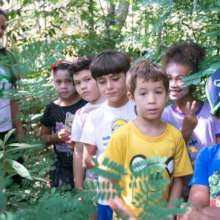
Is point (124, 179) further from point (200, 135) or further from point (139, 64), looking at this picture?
point (200, 135)

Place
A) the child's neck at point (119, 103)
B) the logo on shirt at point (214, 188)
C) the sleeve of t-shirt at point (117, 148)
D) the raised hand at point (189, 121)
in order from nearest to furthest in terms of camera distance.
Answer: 1. the logo on shirt at point (214, 188)
2. the sleeve of t-shirt at point (117, 148)
3. the raised hand at point (189, 121)
4. the child's neck at point (119, 103)

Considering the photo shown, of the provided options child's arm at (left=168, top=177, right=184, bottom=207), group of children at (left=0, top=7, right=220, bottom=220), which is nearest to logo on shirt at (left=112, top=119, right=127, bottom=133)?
group of children at (left=0, top=7, right=220, bottom=220)

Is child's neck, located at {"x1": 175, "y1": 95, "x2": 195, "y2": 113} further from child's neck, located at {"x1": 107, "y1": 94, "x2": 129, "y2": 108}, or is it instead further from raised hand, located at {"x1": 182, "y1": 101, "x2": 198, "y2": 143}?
child's neck, located at {"x1": 107, "y1": 94, "x2": 129, "y2": 108}

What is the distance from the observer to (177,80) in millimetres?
2674

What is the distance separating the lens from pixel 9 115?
3693 mm

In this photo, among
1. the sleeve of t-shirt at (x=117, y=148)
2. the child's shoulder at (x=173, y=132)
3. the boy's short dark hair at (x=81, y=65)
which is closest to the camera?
the sleeve of t-shirt at (x=117, y=148)

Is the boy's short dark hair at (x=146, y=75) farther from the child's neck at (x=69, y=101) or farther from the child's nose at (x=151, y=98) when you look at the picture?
the child's neck at (x=69, y=101)

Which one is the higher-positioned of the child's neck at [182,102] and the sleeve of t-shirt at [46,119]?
the child's neck at [182,102]

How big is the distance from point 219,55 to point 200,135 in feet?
1.48

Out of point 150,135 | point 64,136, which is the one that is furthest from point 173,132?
point 64,136

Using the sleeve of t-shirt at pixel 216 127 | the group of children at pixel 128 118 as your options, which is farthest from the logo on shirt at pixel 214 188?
the sleeve of t-shirt at pixel 216 127

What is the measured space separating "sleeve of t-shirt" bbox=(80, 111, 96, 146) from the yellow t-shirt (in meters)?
0.51

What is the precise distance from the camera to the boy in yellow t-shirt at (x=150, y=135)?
2.31m

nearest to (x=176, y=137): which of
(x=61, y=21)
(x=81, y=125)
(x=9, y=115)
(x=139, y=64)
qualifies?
(x=139, y=64)
